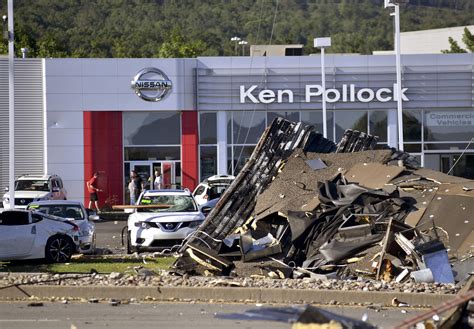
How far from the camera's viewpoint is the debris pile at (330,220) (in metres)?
17.2

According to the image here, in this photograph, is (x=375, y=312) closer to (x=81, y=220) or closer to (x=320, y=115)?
(x=81, y=220)

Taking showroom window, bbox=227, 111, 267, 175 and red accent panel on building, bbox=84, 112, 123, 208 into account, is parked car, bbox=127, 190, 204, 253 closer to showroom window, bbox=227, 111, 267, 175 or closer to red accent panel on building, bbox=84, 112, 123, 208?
red accent panel on building, bbox=84, 112, 123, 208

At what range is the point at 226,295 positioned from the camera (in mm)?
14477

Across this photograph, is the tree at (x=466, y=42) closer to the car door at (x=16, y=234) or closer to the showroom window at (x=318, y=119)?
the showroom window at (x=318, y=119)

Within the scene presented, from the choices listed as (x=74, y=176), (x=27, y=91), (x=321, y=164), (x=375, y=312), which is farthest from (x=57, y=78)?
(x=375, y=312)

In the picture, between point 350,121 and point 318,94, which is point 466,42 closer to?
point 350,121

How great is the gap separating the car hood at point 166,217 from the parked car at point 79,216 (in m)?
1.18

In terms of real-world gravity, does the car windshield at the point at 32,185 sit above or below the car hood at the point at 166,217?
above

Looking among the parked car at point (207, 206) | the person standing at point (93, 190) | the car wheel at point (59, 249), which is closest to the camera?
the car wheel at point (59, 249)

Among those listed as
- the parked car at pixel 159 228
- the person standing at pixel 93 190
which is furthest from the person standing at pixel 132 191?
the parked car at pixel 159 228

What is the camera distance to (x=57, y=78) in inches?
1831

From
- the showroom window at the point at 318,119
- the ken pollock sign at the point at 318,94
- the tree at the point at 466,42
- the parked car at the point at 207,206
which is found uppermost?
the tree at the point at 466,42

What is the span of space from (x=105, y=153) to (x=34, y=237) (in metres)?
26.1

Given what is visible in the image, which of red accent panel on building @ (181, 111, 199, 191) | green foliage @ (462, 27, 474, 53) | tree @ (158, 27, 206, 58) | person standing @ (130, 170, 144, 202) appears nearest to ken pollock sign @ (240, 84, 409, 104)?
red accent panel on building @ (181, 111, 199, 191)
